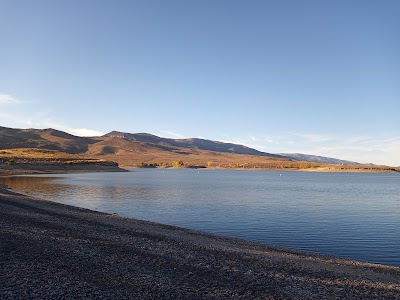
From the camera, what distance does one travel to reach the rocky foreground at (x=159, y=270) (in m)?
13.4

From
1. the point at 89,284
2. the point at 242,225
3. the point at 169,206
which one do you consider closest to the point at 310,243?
the point at 242,225

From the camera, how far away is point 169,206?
51.8 m

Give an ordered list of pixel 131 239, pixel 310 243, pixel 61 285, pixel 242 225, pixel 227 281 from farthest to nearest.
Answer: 1. pixel 242 225
2. pixel 310 243
3. pixel 131 239
4. pixel 227 281
5. pixel 61 285

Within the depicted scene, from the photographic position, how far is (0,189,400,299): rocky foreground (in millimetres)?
13352

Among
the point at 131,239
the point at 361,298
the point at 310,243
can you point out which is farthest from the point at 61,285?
the point at 310,243

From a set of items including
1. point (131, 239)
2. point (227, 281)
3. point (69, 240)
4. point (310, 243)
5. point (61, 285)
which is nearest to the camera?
point (61, 285)

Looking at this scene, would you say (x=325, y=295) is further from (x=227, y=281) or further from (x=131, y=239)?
(x=131, y=239)

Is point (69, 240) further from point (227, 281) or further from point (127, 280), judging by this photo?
point (227, 281)

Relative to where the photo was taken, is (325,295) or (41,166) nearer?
(325,295)

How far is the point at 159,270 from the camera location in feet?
53.8

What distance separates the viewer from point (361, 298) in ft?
48.0

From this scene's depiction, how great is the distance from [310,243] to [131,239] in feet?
50.3

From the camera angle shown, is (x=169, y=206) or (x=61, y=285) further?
(x=169, y=206)

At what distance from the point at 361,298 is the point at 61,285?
11.7 metres
